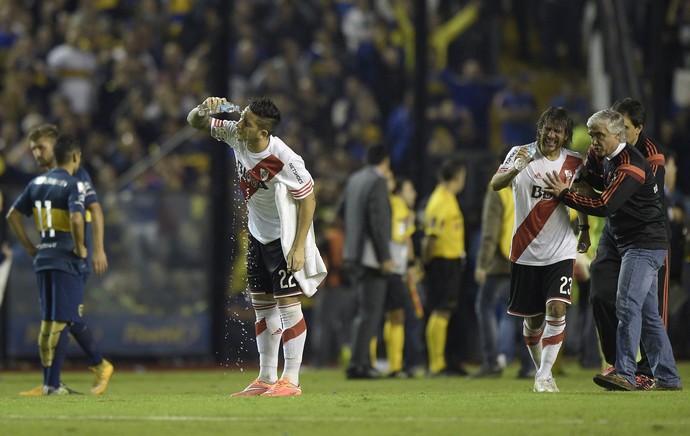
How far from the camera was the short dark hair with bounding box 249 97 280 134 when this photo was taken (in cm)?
983

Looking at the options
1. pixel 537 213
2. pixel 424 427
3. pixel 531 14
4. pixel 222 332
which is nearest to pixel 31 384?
pixel 222 332

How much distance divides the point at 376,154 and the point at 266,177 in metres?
4.72

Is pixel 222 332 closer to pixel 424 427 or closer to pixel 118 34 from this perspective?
pixel 118 34

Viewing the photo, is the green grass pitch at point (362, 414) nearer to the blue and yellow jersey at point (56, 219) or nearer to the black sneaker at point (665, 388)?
the black sneaker at point (665, 388)

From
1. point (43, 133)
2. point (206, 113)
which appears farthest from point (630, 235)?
point (43, 133)

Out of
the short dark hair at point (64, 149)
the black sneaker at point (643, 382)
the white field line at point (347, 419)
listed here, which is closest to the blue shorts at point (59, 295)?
the short dark hair at point (64, 149)

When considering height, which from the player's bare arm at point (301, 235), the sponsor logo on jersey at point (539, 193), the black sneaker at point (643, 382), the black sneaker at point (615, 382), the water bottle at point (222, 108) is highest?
the water bottle at point (222, 108)

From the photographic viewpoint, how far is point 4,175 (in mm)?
18203

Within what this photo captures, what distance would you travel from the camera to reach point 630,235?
33.3 feet

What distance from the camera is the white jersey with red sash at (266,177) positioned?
9906 mm

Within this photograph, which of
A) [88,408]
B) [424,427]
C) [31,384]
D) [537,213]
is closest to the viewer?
[424,427]

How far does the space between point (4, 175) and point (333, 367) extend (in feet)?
16.8

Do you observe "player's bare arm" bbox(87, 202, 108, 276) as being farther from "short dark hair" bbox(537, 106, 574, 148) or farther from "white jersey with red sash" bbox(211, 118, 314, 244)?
"short dark hair" bbox(537, 106, 574, 148)

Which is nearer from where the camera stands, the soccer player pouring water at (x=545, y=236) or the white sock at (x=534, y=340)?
the soccer player pouring water at (x=545, y=236)
